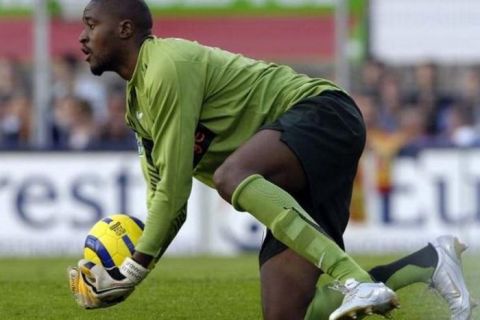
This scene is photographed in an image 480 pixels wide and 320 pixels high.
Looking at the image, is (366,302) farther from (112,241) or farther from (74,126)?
(74,126)

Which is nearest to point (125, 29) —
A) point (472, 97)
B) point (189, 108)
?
point (189, 108)

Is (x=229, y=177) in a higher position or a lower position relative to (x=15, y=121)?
higher

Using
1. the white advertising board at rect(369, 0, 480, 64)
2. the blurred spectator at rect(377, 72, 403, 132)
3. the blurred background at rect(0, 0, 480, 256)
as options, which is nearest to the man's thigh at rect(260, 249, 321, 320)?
the blurred background at rect(0, 0, 480, 256)

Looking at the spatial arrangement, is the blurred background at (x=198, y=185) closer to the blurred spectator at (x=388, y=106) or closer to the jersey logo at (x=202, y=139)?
the blurred spectator at (x=388, y=106)

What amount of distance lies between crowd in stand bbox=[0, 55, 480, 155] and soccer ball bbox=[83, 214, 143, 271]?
9.81 meters

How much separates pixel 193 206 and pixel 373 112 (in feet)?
8.51

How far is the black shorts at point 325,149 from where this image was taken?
7492 millimetres

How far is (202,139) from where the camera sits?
25.1ft

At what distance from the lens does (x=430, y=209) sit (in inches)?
696

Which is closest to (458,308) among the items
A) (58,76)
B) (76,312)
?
(76,312)

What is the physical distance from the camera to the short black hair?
756 cm

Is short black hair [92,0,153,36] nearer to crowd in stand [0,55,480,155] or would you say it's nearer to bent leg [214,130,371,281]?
bent leg [214,130,371,281]

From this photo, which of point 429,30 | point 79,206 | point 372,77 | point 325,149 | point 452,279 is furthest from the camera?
point 429,30

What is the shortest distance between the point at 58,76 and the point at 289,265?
1207 centimetres
